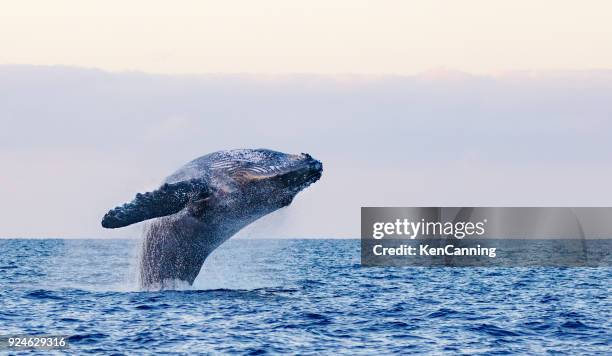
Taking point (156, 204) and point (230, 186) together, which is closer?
point (156, 204)

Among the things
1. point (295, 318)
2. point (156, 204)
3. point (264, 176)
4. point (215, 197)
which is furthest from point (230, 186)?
point (295, 318)

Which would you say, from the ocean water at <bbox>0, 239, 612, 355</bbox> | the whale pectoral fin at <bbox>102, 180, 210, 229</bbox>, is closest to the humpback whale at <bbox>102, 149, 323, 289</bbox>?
the whale pectoral fin at <bbox>102, 180, 210, 229</bbox>

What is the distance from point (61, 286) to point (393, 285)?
11.7 meters

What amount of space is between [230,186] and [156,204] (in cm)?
149

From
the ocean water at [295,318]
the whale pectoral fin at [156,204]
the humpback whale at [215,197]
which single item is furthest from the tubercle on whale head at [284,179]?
the ocean water at [295,318]

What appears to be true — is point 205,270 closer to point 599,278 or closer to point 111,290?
point 111,290

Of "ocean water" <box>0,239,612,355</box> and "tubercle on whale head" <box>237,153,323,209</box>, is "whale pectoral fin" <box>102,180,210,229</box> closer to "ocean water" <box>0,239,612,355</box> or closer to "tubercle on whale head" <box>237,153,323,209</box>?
"tubercle on whale head" <box>237,153,323,209</box>

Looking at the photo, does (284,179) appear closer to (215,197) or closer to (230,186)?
(230,186)

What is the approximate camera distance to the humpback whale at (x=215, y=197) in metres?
18.2

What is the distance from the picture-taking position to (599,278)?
41.1 meters

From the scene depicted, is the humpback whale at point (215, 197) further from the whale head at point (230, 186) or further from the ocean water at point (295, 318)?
the ocean water at point (295, 318)

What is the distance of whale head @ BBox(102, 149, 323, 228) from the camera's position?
18.1m

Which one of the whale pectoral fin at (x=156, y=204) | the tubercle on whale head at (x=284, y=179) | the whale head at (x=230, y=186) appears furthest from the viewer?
the tubercle on whale head at (x=284, y=179)

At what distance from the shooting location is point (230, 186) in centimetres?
1877
